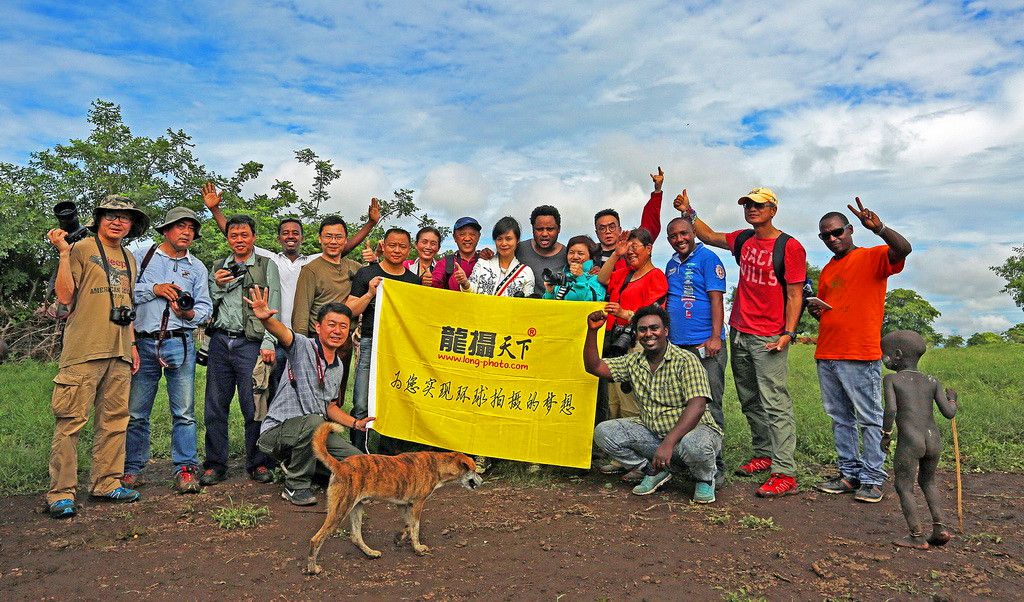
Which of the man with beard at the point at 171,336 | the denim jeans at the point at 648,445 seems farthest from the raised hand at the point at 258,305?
the denim jeans at the point at 648,445

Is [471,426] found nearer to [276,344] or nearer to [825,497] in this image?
[276,344]

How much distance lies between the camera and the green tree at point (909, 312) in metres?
33.9

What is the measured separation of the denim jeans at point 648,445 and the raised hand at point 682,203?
2472 millimetres

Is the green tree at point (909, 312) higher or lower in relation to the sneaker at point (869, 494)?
higher

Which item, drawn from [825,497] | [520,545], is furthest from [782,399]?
[520,545]

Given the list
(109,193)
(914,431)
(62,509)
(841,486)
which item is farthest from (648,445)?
(109,193)

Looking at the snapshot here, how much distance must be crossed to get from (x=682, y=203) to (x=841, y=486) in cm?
327

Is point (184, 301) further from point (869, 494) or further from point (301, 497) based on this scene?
point (869, 494)

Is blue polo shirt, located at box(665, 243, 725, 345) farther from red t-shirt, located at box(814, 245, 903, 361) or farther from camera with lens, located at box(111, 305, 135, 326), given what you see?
camera with lens, located at box(111, 305, 135, 326)

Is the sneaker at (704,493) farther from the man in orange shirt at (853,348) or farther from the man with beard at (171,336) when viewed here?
the man with beard at (171,336)

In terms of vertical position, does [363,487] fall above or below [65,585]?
above

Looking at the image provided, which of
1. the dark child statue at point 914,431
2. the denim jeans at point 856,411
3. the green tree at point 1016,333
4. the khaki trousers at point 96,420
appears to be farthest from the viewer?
the green tree at point 1016,333

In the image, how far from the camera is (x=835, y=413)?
6.36m

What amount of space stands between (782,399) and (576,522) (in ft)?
7.66
